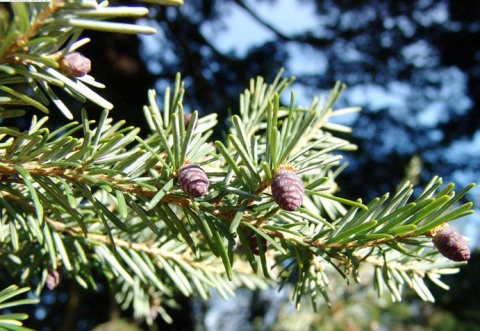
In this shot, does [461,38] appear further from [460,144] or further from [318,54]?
[318,54]

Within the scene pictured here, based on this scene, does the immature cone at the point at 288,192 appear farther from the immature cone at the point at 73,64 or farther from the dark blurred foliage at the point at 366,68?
the dark blurred foliage at the point at 366,68

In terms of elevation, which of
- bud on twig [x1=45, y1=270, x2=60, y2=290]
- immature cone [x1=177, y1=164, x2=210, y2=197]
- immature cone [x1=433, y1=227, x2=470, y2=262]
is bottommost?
bud on twig [x1=45, y1=270, x2=60, y2=290]

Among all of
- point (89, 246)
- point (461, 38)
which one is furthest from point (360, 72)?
point (89, 246)

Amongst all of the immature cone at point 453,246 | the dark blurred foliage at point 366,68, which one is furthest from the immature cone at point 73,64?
the dark blurred foliage at point 366,68

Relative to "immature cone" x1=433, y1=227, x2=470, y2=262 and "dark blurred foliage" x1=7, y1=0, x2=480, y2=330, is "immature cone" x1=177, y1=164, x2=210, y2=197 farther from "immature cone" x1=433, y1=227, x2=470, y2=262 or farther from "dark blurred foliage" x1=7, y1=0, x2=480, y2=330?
"dark blurred foliage" x1=7, y1=0, x2=480, y2=330

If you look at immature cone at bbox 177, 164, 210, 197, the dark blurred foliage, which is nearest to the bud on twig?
immature cone at bbox 177, 164, 210, 197

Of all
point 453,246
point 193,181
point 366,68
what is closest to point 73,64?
point 193,181
